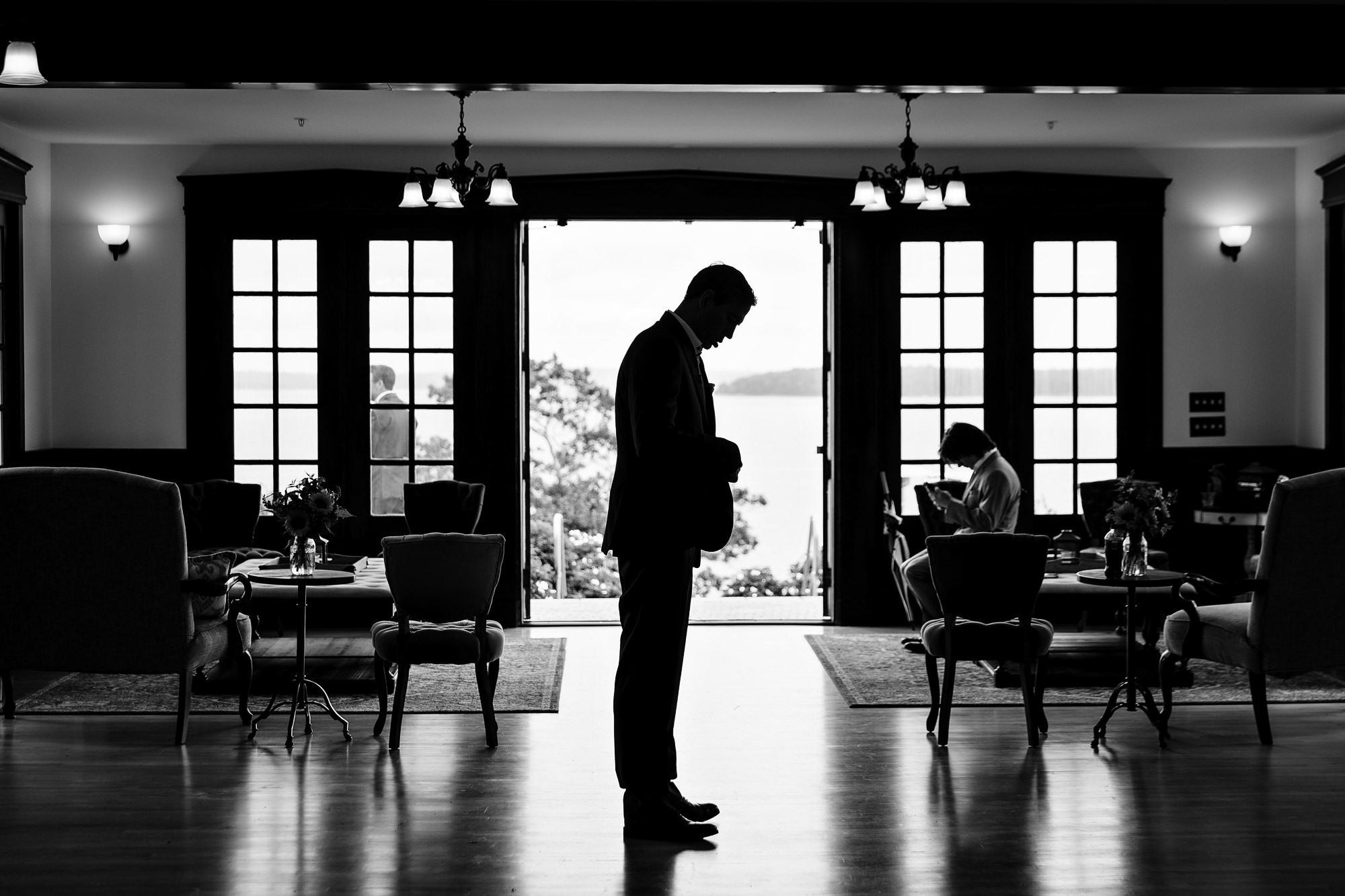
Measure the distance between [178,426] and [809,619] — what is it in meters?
4.29

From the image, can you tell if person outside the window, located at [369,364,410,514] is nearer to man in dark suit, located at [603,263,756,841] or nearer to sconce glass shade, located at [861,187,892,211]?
sconce glass shade, located at [861,187,892,211]

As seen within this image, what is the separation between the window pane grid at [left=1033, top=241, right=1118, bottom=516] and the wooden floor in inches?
115

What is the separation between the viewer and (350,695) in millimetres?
6348

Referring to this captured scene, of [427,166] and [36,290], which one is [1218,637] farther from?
[36,290]

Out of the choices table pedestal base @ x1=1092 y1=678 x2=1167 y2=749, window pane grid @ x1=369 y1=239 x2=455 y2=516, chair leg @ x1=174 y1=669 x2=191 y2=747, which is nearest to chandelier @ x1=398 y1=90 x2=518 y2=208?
window pane grid @ x1=369 y1=239 x2=455 y2=516

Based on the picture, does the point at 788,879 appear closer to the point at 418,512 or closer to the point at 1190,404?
the point at 418,512

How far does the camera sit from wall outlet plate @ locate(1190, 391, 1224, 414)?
873 cm

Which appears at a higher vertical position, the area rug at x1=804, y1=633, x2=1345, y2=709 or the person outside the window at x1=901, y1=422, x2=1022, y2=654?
the person outside the window at x1=901, y1=422, x2=1022, y2=654

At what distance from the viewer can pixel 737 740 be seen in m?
5.46

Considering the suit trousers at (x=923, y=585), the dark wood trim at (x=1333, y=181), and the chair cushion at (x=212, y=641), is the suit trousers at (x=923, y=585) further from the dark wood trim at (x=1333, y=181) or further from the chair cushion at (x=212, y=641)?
the dark wood trim at (x=1333, y=181)

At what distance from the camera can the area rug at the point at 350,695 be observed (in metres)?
5.97

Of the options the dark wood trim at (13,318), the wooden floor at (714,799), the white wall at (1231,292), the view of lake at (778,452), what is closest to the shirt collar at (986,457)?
the wooden floor at (714,799)

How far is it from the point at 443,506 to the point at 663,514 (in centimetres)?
433

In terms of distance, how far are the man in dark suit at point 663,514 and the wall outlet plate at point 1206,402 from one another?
5585mm
